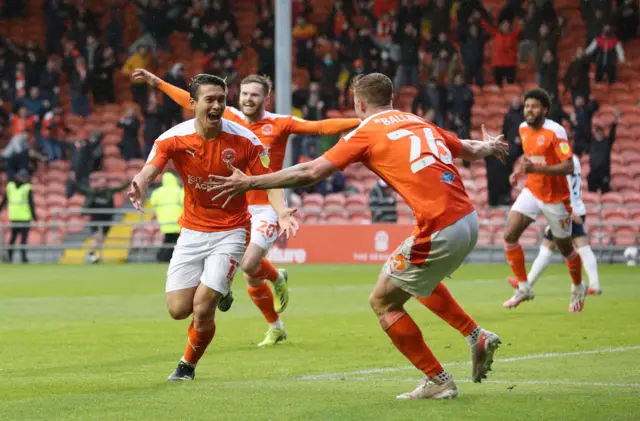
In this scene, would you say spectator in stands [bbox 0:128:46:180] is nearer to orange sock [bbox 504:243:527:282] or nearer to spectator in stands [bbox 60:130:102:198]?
spectator in stands [bbox 60:130:102:198]

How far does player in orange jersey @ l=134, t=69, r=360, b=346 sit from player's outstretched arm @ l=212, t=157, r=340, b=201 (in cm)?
366

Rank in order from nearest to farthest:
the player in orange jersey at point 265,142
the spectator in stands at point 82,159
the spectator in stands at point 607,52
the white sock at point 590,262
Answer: the player in orange jersey at point 265,142
the white sock at point 590,262
the spectator in stands at point 607,52
the spectator in stands at point 82,159

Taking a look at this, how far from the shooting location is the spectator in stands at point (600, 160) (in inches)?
1008

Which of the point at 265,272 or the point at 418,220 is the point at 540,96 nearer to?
the point at 265,272

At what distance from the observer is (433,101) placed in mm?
27500

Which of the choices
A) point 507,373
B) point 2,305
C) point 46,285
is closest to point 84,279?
point 46,285

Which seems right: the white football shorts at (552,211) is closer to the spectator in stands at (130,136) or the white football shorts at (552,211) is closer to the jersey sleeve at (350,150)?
the jersey sleeve at (350,150)

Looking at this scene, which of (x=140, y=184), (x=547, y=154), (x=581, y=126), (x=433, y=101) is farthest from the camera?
(x=433, y=101)

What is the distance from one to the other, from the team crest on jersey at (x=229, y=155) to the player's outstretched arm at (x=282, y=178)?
5.31ft

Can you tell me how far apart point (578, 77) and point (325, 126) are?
1762 cm

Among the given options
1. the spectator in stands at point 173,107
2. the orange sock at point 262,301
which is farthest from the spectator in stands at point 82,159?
the orange sock at point 262,301

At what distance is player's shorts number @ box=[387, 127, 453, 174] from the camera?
7281mm

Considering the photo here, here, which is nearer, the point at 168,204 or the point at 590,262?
the point at 590,262

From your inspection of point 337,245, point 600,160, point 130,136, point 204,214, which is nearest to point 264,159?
point 204,214
